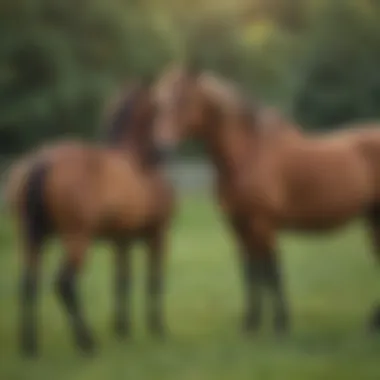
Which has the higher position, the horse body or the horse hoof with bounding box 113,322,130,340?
the horse body

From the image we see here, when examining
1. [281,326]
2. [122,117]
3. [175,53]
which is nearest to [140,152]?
[122,117]

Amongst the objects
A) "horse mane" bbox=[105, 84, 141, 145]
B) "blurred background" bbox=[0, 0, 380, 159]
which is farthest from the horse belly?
"horse mane" bbox=[105, 84, 141, 145]

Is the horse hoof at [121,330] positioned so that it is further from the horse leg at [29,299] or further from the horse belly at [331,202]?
the horse belly at [331,202]

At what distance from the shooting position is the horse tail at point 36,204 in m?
1.58

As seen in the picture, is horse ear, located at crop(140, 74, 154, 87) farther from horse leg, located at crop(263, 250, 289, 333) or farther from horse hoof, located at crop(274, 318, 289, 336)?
horse hoof, located at crop(274, 318, 289, 336)

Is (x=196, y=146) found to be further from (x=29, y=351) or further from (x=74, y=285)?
(x=29, y=351)

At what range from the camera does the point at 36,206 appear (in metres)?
1.58

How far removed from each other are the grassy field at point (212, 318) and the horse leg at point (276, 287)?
2 centimetres

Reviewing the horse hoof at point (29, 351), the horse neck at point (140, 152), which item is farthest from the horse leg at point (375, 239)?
the horse hoof at point (29, 351)

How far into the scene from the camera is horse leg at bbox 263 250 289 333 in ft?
5.35

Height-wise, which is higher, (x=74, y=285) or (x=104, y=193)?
(x=104, y=193)

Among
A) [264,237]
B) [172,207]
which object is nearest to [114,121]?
[172,207]

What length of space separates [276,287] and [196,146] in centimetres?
30

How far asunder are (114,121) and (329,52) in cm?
42
